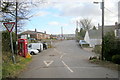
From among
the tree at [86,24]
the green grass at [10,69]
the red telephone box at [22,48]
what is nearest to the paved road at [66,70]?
the green grass at [10,69]

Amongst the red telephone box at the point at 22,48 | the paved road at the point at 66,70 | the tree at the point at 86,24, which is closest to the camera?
the paved road at the point at 66,70

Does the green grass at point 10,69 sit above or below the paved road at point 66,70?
above

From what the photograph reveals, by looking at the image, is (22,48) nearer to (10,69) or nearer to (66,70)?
(66,70)

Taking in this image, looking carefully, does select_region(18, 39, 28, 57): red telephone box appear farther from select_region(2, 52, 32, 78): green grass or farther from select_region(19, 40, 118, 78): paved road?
select_region(2, 52, 32, 78): green grass

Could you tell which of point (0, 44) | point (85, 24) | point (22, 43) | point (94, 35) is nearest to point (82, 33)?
point (85, 24)

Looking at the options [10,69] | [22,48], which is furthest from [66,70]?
Answer: [22,48]

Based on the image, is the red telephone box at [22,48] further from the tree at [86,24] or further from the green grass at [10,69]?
the tree at [86,24]

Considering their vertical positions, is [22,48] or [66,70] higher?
[22,48]

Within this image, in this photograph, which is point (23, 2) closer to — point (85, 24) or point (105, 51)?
point (105, 51)

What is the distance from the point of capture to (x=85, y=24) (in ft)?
300

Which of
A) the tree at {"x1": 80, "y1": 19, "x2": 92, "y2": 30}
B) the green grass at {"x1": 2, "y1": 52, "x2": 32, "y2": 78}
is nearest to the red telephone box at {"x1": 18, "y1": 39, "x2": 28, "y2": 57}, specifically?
the green grass at {"x1": 2, "y1": 52, "x2": 32, "y2": 78}

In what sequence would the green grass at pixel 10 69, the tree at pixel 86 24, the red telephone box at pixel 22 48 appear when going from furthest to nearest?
the tree at pixel 86 24, the red telephone box at pixel 22 48, the green grass at pixel 10 69

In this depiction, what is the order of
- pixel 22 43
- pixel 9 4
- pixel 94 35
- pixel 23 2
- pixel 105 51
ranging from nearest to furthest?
pixel 9 4, pixel 23 2, pixel 105 51, pixel 22 43, pixel 94 35

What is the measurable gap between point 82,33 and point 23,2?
8221 centimetres
